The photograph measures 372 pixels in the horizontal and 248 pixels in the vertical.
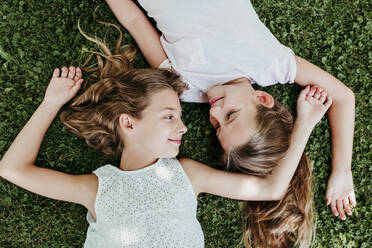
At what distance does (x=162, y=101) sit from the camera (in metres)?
2.97

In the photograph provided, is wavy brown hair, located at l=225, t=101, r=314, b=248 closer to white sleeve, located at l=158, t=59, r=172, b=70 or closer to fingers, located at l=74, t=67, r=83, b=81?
white sleeve, located at l=158, t=59, r=172, b=70

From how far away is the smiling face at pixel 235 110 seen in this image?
295 centimetres

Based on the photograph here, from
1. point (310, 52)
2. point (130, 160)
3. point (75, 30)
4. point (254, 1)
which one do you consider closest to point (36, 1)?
point (75, 30)

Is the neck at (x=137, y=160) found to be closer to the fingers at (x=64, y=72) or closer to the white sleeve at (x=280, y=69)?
the fingers at (x=64, y=72)

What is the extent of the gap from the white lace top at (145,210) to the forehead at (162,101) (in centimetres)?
50

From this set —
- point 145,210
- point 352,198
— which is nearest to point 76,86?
point 145,210

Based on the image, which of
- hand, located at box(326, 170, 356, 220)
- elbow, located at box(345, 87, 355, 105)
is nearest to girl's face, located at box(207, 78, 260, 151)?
elbow, located at box(345, 87, 355, 105)

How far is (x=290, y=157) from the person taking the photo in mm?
3152

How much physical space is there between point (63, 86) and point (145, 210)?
1.42 metres

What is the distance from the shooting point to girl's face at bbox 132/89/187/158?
9.63ft

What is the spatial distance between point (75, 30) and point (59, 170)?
4.63 feet

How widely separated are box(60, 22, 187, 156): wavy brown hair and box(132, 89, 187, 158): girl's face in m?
0.07

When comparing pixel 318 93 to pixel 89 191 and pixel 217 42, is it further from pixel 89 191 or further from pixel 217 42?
pixel 89 191

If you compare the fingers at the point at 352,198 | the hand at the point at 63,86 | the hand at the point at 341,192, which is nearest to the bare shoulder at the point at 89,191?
the hand at the point at 63,86
